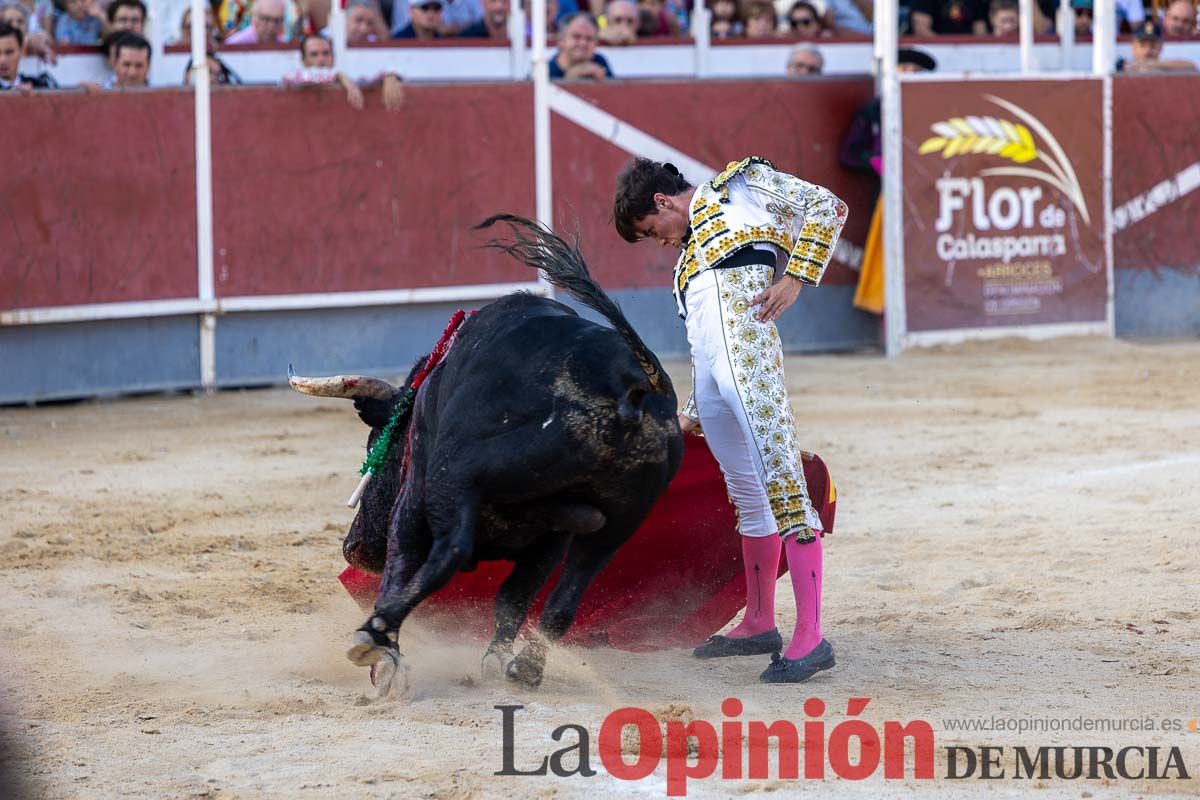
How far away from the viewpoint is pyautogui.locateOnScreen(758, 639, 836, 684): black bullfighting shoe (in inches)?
141

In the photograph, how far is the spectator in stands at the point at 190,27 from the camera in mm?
9289

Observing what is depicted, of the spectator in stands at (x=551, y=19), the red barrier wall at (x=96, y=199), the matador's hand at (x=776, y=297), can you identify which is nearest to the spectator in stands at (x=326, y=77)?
the red barrier wall at (x=96, y=199)

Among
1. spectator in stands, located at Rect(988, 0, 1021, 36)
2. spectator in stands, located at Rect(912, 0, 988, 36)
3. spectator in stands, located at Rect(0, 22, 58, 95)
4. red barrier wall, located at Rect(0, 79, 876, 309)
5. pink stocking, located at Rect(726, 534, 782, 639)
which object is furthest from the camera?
spectator in stands, located at Rect(912, 0, 988, 36)

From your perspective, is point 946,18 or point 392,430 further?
point 946,18

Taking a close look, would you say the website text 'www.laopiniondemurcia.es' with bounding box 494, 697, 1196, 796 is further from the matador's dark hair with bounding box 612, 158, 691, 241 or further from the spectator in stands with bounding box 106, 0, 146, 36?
the spectator in stands with bounding box 106, 0, 146, 36

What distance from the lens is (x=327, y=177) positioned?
8.45m

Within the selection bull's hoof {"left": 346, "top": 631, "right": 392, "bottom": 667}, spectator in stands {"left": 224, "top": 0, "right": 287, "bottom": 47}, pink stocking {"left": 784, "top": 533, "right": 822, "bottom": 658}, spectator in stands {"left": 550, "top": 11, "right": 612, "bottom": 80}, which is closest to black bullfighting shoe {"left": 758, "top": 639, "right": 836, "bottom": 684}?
pink stocking {"left": 784, "top": 533, "right": 822, "bottom": 658}

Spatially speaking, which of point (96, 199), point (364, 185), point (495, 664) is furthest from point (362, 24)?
point (495, 664)

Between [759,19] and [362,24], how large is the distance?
9.15ft

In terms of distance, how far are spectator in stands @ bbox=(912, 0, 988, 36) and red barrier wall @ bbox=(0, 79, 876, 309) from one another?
1.93 m

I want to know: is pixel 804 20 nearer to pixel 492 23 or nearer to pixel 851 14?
pixel 851 14

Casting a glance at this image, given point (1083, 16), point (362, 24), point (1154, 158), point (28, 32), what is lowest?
point (1154, 158)

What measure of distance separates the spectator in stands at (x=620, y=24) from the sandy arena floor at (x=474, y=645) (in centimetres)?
338

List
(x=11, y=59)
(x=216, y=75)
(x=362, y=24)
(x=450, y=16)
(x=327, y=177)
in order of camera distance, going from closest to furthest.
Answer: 1. (x=11, y=59)
2. (x=216, y=75)
3. (x=327, y=177)
4. (x=362, y=24)
5. (x=450, y=16)
